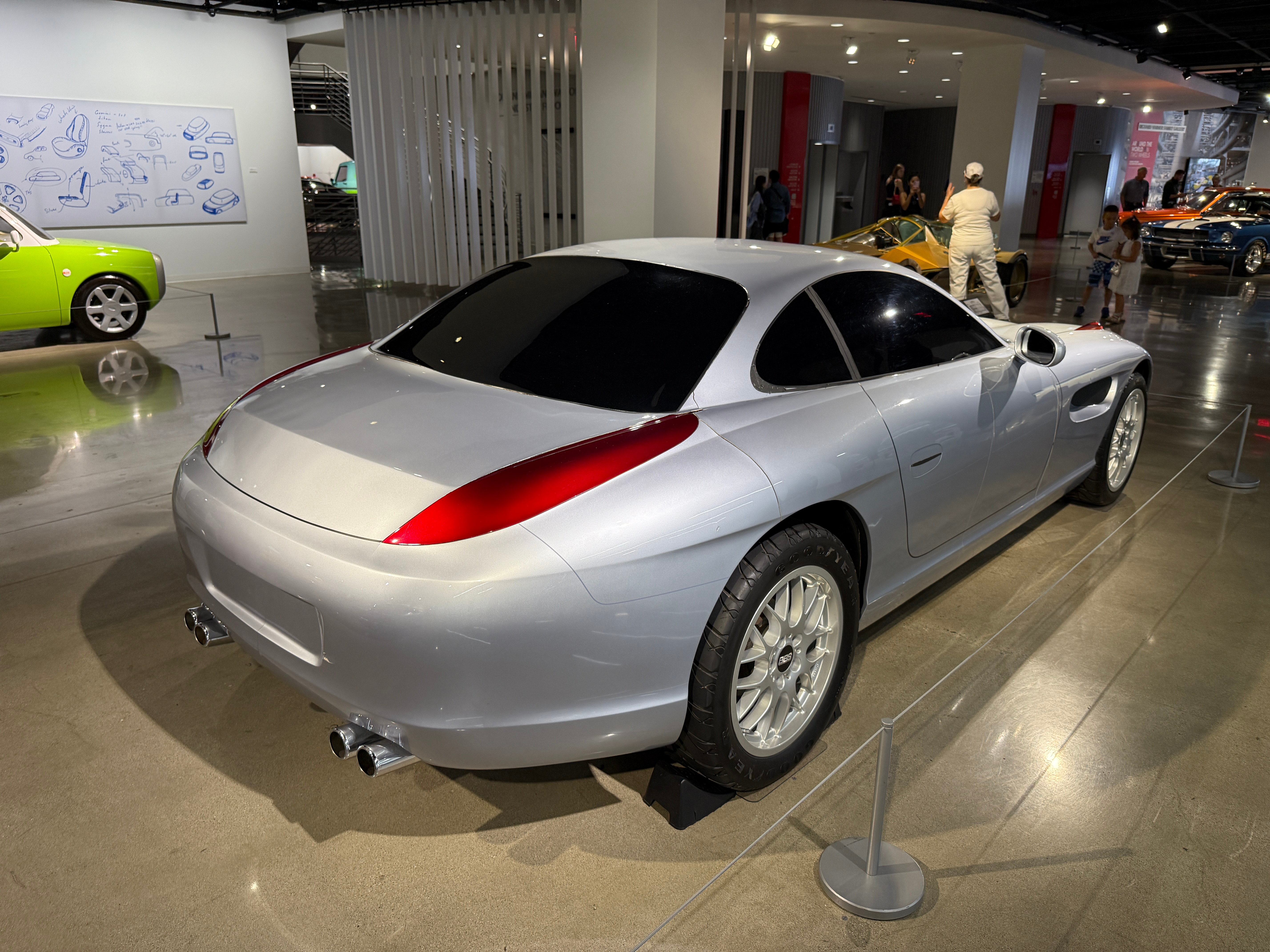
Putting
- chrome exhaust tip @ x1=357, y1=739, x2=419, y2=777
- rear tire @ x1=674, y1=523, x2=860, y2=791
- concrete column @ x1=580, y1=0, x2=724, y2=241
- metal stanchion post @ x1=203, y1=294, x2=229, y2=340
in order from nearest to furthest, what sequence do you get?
chrome exhaust tip @ x1=357, y1=739, x2=419, y2=777, rear tire @ x1=674, y1=523, x2=860, y2=791, metal stanchion post @ x1=203, y1=294, x2=229, y2=340, concrete column @ x1=580, y1=0, x2=724, y2=241

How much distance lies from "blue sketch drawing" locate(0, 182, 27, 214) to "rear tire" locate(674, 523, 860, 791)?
13171 mm

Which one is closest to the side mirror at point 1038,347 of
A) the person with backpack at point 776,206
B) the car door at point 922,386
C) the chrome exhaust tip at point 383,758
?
the car door at point 922,386

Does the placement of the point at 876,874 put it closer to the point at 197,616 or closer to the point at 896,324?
the point at 896,324

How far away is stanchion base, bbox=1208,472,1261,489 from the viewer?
4789 millimetres

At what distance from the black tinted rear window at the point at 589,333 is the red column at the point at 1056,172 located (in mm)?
28772

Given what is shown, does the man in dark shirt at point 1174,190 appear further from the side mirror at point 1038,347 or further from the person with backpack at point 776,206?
the side mirror at point 1038,347

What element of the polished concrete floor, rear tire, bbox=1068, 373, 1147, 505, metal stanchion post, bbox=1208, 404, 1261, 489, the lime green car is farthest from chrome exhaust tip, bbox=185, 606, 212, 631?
the lime green car

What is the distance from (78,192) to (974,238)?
38.5 feet

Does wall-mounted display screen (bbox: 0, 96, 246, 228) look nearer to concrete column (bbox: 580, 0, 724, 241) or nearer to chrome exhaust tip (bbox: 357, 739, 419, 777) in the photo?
concrete column (bbox: 580, 0, 724, 241)

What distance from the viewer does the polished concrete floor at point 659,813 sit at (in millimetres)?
1938

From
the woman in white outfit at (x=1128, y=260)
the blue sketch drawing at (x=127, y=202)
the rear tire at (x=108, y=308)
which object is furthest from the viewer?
the blue sketch drawing at (x=127, y=202)

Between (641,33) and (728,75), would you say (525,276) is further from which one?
(728,75)

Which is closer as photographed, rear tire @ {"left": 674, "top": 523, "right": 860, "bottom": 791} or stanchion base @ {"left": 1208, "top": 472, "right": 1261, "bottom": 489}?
rear tire @ {"left": 674, "top": 523, "right": 860, "bottom": 791}

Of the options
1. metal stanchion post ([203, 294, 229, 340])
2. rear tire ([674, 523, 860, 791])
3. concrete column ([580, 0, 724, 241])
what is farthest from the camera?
concrete column ([580, 0, 724, 241])
